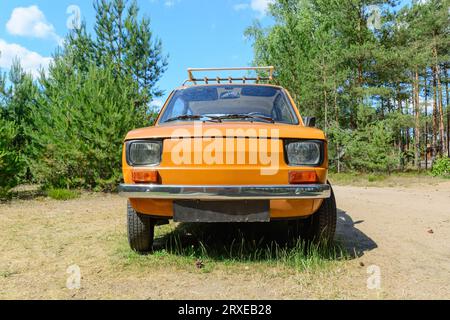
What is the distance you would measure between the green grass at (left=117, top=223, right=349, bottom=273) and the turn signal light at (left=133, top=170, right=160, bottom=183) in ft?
2.45

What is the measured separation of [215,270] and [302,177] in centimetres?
104

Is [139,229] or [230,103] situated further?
[230,103]

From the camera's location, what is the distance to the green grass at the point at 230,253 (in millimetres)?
2936

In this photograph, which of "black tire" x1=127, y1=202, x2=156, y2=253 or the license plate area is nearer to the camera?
the license plate area

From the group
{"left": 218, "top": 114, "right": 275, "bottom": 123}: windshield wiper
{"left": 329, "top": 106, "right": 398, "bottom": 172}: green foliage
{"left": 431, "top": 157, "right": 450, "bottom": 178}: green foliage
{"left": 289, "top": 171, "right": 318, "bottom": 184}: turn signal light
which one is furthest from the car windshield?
{"left": 431, "top": 157, "right": 450, "bottom": 178}: green foliage

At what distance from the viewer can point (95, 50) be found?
61.2 ft

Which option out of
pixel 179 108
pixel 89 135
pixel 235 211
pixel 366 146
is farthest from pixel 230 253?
pixel 366 146

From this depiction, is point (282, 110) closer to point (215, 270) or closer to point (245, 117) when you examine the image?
point (245, 117)

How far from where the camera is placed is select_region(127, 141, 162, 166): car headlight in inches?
110

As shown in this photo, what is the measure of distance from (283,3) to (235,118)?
28.8 m

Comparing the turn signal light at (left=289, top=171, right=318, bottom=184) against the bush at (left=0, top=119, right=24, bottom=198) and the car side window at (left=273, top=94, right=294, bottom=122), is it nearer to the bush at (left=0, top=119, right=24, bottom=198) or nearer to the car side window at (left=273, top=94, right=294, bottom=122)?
the car side window at (left=273, top=94, right=294, bottom=122)

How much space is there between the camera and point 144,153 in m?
2.84

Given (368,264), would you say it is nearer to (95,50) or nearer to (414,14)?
(95,50)
